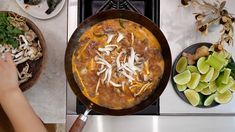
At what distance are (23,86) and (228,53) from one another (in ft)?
2.07

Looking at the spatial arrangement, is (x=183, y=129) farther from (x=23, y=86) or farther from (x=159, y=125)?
(x=23, y=86)

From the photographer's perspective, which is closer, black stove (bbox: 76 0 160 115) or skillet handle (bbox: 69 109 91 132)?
skillet handle (bbox: 69 109 91 132)

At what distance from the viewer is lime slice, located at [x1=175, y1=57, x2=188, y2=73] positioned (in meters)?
1.12

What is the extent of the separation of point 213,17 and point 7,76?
65 cm

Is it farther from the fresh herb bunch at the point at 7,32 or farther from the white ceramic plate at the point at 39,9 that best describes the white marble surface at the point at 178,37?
the fresh herb bunch at the point at 7,32

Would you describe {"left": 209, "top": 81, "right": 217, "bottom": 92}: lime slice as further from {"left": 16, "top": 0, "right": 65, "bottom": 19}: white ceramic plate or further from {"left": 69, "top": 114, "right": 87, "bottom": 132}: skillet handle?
{"left": 16, "top": 0, "right": 65, "bottom": 19}: white ceramic plate

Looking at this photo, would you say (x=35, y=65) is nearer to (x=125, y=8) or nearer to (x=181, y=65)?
A: (x=125, y=8)

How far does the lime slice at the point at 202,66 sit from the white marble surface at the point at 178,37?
0.23 feet

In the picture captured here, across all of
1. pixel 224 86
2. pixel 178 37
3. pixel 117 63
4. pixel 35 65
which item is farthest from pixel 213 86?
pixel 35 65

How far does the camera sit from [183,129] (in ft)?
3.73

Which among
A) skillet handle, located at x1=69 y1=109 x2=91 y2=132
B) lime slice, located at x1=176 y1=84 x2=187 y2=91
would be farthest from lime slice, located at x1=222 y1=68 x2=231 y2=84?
skillet handle, located at x1=69 y1=109 x2=91 y2=132

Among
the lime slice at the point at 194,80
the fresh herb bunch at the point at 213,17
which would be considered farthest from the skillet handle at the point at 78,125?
the fresh herb bunch at the point at 213,17

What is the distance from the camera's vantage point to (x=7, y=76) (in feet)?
3.12

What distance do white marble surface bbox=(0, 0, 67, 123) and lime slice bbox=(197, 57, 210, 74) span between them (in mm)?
412
